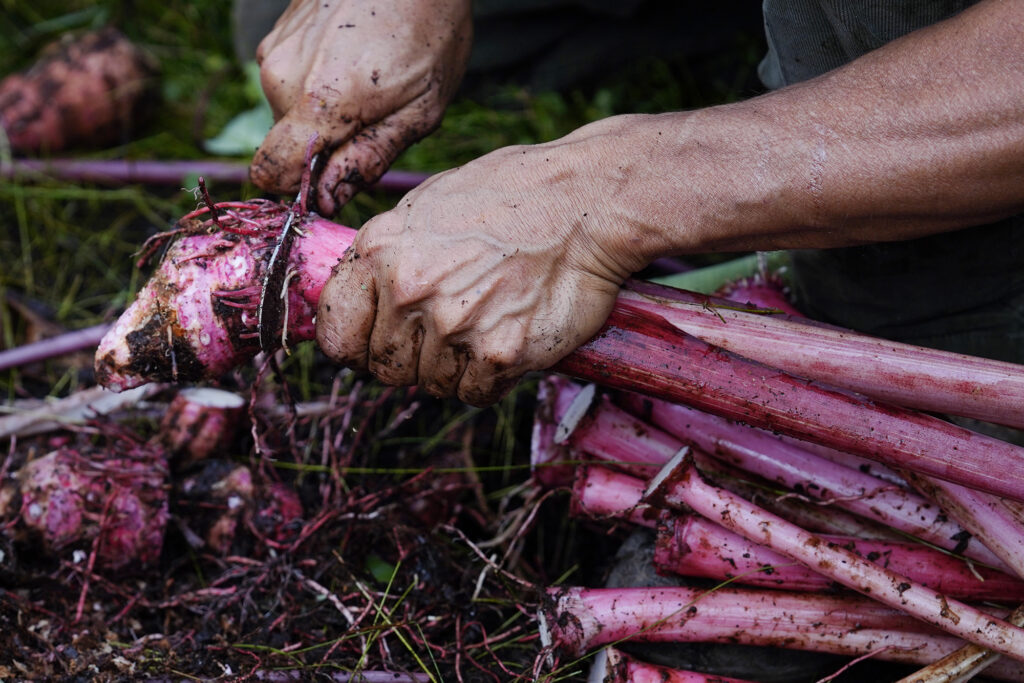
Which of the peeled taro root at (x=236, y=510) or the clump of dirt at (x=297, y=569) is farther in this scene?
the peeled taro root at (x=236, y=510)

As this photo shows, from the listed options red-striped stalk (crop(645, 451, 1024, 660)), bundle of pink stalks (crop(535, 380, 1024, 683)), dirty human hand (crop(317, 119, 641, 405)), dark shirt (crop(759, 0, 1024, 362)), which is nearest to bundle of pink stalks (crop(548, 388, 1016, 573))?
bundle of pink stalks (crop(535, 380, 1024, 683))

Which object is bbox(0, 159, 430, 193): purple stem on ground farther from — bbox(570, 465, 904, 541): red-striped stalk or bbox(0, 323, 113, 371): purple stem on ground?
bbox(570, 465, 904, 541): red-striped stalk

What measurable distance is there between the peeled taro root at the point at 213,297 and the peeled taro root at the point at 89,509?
0.36 metres

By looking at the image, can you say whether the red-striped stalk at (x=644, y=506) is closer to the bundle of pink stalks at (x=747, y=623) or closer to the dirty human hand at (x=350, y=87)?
the bundle of pink stalks at (x=747, y=623)

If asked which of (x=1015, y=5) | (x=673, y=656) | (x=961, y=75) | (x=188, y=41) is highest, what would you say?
(x=1015, y=5)

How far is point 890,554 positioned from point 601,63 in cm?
258

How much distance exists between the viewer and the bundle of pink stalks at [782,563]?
1.92 metres

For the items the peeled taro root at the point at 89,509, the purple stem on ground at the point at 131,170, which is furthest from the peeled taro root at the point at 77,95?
the peeled taro root at the point at 89,509

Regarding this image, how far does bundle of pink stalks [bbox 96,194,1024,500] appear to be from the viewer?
1756 millimetres

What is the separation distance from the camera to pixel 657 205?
65.8 inches

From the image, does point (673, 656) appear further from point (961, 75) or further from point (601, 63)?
point (601, 63)

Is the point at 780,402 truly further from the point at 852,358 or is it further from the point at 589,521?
the point at 589,521

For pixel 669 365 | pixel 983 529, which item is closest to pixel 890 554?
pixel 983 529

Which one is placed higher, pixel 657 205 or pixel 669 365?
pixel 657 205
